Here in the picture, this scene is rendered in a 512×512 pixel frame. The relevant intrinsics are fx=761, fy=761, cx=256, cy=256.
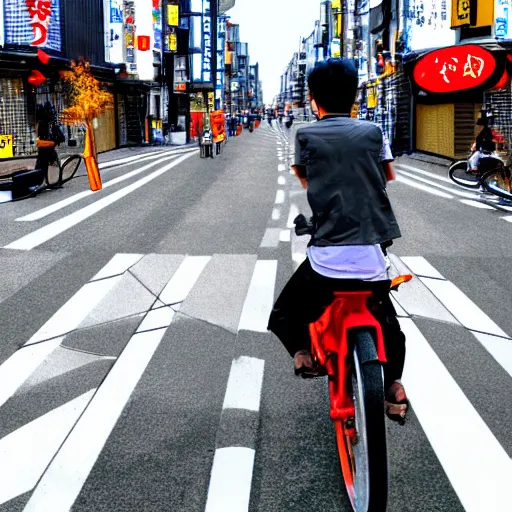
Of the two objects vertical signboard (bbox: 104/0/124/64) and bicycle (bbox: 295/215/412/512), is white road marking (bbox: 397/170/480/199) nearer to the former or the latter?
bicycle (bbox: 295/215/412/512)

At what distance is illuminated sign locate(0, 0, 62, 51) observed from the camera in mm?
30797

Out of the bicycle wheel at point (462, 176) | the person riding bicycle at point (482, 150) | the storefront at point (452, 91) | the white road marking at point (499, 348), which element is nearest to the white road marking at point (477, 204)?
the person riding bicycle at point (482, 150)

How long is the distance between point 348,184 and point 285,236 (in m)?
7.57

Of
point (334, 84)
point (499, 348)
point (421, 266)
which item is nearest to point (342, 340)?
point (334, 84)

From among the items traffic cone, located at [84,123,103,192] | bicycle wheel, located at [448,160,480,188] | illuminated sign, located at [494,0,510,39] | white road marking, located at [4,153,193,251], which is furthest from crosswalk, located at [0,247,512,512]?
illuminated sign, located at [494,0,510,39]

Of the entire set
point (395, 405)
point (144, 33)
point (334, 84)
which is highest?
point (144, 33)

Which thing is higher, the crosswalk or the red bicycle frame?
the red bicycle frame

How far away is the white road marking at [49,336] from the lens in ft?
16.3

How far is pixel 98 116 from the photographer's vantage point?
142ft

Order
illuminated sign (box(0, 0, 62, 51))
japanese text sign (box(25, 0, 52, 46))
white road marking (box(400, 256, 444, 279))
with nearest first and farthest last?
1. white road marking (box(400, 256, 444, 279))
2. illuminated sign (box(0, 0, 62, 51))
3. japanese text sign (box(25, 0, 52, 46))

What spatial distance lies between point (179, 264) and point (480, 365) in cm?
450

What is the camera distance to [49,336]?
19.6ft

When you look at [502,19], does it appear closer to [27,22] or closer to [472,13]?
[472,13]

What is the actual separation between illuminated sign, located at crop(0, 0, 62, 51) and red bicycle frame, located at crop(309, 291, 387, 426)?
30.5m
